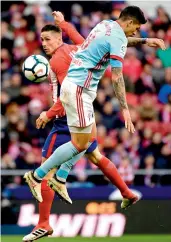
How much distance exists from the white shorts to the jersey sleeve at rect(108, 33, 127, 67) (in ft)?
1.79

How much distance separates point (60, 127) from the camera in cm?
1158

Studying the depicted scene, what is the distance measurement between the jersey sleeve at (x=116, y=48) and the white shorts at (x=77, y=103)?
546mm

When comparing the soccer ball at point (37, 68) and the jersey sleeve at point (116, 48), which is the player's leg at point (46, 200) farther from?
the jersey sleeve at point (116, 48)

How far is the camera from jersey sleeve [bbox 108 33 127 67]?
10.3m

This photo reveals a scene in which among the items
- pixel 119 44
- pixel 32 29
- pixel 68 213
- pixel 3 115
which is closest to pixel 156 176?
pixel 68 213

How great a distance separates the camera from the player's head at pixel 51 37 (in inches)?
449

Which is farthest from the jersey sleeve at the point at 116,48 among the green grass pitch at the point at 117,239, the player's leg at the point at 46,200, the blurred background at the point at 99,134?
the blurred background at the point at 99,134

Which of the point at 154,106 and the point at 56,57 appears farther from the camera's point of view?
the point at 154,106

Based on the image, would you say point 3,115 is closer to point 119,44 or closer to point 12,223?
point 12,223

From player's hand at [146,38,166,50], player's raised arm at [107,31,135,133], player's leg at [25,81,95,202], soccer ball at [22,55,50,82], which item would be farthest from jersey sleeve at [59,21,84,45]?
player's raised arm at [107,31,135,133]

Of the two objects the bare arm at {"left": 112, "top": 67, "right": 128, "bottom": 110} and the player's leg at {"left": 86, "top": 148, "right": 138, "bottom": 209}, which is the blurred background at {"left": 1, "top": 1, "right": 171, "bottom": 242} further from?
the bare arm at {"left": 112, "top": 67, "right": 128, "bottom": 110}

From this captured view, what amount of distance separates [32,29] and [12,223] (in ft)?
16.7

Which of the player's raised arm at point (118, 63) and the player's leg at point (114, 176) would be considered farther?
the player's leg at point (114, 176)

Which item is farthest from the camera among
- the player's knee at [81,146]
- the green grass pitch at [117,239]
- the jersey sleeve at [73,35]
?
the green grass pitch at [117,239]
